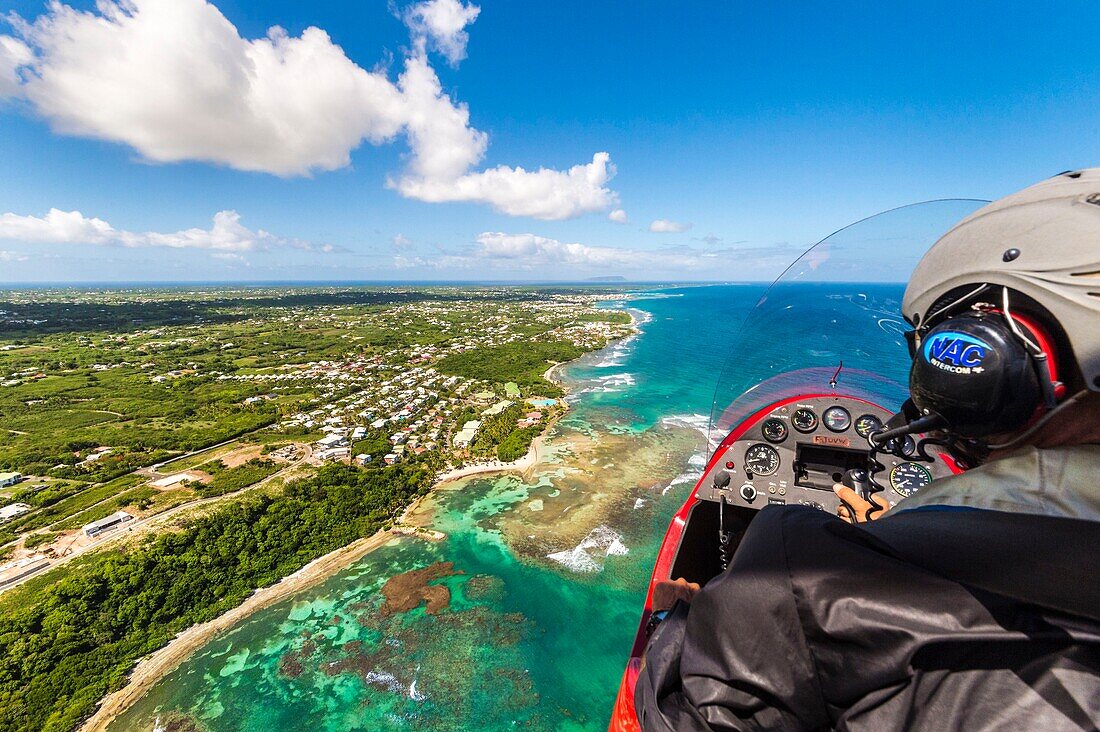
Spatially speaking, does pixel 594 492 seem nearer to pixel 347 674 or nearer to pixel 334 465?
pixel 347 674

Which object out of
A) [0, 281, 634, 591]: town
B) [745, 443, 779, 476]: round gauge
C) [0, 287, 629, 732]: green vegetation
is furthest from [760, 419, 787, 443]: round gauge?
[0, 281, 634, 591]: town

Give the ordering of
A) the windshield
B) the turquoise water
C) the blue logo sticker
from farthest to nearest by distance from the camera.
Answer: the turquoise water → the windshield → the blue logo sticker

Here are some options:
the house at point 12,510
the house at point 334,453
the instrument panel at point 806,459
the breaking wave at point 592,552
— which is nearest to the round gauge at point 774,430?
the instrument panel at point 806,459

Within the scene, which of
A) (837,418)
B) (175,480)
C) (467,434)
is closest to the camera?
(837,418)

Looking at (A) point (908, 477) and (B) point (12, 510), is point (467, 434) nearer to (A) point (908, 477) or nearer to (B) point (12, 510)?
(B) point (12, 510)

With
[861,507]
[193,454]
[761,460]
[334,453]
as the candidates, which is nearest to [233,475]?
[334,453]

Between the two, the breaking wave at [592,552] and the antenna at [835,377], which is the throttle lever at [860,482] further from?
the breaking wave at [592,552]

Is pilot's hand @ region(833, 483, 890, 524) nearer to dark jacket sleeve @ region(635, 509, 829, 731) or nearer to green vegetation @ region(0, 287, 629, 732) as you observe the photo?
dark jacket sleeve @ region(635, 509, 829, 731)

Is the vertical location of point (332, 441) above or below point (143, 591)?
above

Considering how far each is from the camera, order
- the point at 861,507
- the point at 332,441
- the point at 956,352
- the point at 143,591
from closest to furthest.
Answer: the point at 956,352 → the point at 861,507 → the point at 143,591 → the point at 332,441
